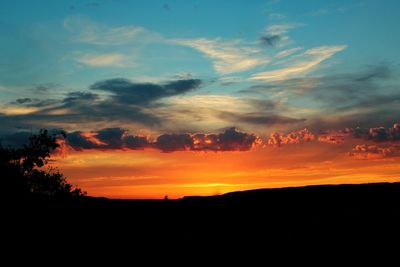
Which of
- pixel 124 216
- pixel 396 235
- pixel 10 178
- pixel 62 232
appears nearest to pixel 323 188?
pixel 396 235

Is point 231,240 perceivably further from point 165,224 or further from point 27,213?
point 27,213

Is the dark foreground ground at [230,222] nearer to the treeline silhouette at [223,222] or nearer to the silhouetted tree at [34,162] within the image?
the treeline silhouette at [223,222]

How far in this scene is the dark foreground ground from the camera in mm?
12289

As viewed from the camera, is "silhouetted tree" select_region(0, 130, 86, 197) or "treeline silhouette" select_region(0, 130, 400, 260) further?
"silhouetted tree" select_region(0, 130, 86, 197)

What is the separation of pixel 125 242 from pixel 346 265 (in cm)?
587

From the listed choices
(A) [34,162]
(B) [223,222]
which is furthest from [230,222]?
(A) [34,162]

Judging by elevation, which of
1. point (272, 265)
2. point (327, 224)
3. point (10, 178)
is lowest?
point (272, 265)

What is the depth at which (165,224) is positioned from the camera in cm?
1430

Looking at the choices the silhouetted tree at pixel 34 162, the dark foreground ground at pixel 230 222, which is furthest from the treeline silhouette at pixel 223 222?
the silhouetted tree at pixel 34 162

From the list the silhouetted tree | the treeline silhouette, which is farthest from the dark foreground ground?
the silhouetted tree

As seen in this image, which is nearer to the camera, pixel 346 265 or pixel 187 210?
pixel 346 265

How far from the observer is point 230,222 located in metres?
13.9

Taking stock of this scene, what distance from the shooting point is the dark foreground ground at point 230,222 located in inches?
484

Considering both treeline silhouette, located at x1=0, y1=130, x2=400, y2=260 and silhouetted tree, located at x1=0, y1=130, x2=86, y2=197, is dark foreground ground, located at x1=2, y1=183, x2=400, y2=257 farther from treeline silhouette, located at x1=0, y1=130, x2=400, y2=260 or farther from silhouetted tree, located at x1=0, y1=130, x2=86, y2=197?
silhouetted tree, located at x1=0, y1=130, x2=86, y2=197
